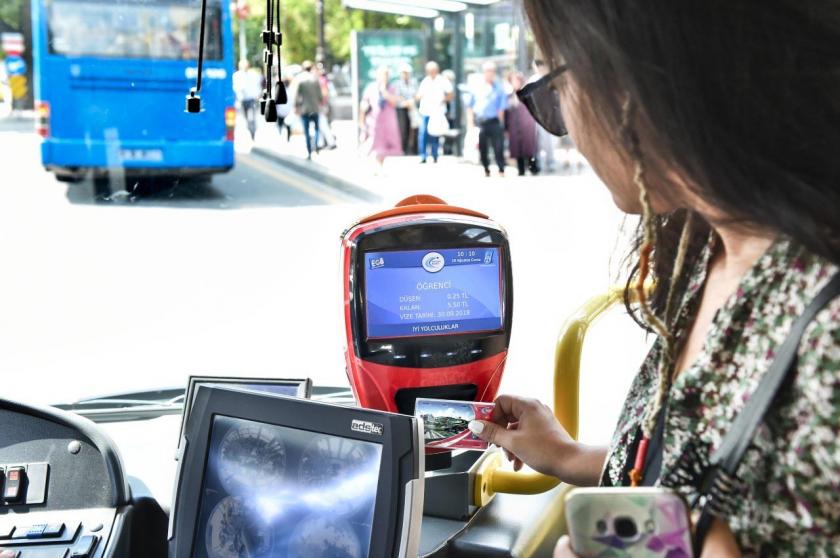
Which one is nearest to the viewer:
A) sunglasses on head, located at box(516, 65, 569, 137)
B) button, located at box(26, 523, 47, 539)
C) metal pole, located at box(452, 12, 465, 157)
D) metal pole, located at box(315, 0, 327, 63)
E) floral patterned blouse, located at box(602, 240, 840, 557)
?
floral patterned blouse, located at box(602, 240, 840, 557)

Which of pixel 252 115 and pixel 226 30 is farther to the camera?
pixel 252 115

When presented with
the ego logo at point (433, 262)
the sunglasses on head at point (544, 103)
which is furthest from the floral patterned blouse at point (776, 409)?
the ego logo at point (433, 262)

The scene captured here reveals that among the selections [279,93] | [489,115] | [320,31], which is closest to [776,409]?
[279,93]

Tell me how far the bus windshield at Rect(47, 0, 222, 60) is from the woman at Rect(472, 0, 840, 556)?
133cm

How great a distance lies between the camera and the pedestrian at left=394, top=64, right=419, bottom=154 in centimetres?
421

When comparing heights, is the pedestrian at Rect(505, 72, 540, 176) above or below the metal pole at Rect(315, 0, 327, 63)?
below

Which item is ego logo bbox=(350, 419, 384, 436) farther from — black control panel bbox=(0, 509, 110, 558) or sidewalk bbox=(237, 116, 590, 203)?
sidewalk bbox=(237, 116, 590, 203)

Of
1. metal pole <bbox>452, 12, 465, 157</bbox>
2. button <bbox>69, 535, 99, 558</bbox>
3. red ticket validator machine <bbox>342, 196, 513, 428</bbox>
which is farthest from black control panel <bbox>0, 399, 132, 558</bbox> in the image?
metal pole <bbox>452, 12, 465, 157</bbox>

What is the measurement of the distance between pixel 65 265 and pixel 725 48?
3.08 meters

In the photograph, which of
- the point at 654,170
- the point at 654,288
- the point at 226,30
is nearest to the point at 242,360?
the point at 226,30

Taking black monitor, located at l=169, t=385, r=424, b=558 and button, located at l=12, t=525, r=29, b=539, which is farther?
button, located at l=12, t=525, r=29, b=539

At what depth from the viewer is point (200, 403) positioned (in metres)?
1.34

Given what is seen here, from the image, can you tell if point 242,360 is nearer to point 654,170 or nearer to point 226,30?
point 226,30

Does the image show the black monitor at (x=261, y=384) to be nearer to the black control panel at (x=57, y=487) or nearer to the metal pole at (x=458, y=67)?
the black control panel at (x=57, y=487)
